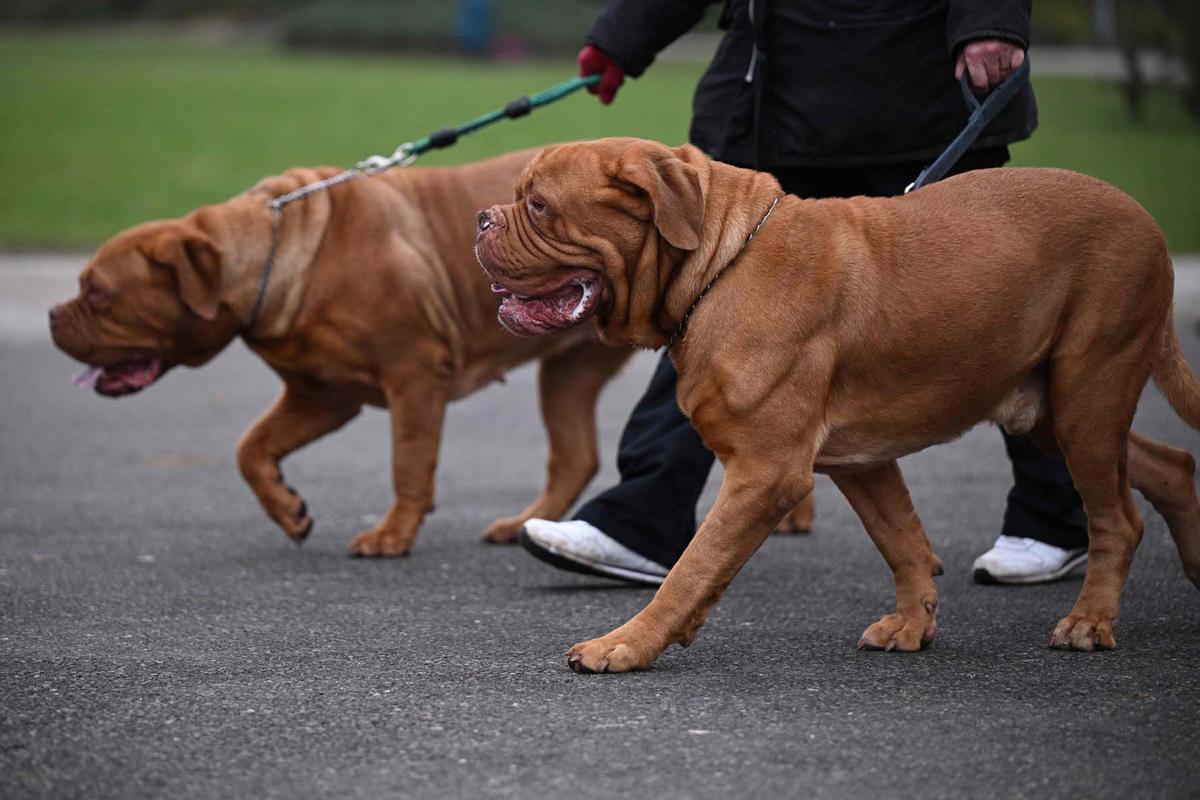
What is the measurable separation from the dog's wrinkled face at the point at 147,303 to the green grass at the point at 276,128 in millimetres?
10226

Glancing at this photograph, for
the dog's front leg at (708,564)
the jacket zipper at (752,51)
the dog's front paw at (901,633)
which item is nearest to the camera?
the dog's front leg at (708,564)

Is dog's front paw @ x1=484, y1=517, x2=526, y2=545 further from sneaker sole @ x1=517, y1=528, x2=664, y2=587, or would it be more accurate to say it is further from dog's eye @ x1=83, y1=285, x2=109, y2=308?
dog's eye @ x1=83, y1=285, x2=109, y2=308

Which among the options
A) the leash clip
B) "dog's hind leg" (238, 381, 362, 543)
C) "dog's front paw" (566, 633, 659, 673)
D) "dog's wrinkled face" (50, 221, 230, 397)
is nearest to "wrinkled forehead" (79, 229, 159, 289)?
"dog's wrinkled face" (50, 221, 230, 397)

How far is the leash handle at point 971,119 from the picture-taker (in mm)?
4418

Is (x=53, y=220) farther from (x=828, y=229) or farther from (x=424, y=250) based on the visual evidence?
(x=828, y=229)

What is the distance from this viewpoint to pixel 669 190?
393cm

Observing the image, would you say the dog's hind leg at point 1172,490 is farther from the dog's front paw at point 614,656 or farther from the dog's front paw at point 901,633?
the dog's front paw at point 614,656

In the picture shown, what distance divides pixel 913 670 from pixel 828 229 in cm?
106

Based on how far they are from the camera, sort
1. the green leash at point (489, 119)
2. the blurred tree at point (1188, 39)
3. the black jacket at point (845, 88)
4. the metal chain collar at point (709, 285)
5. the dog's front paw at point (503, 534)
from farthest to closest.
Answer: the blurred tree at point (1188, 39) < the dog's front paw at point (503, 534) < the green leash at point (489, 119) < the black jacket at point (845, 88) < the metal chain collar at point (709, 285)

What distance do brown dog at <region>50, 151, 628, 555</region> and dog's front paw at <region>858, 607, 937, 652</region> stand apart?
6.53 ft

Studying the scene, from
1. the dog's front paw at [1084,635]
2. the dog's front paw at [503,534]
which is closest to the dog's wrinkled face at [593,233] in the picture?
the dog's front paw at [1084,635]

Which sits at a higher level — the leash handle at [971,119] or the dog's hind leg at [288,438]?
the leash handle at [971,119]

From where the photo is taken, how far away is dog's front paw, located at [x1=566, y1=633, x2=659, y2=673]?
3.90 metres

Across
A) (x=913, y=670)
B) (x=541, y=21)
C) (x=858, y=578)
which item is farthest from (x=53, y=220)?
(x=541, y=21)
